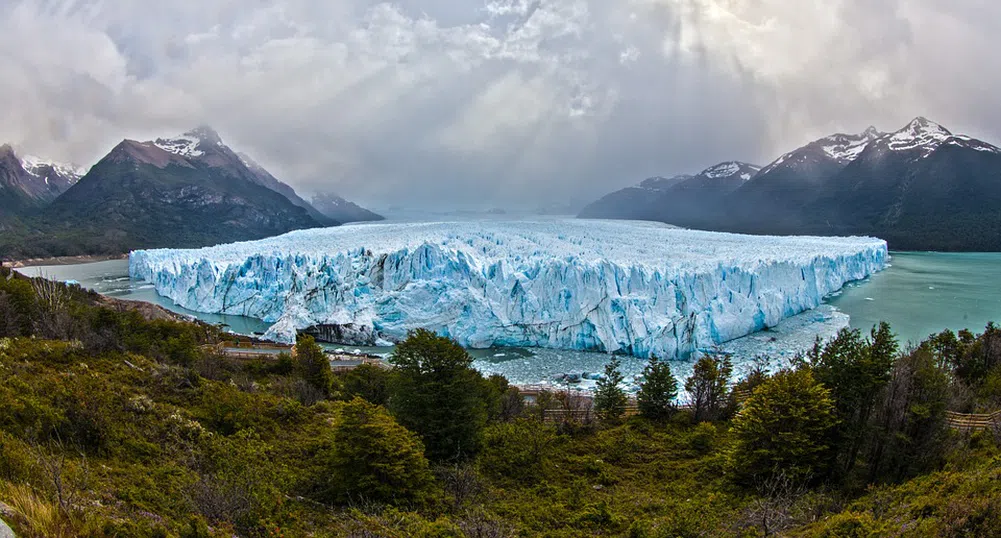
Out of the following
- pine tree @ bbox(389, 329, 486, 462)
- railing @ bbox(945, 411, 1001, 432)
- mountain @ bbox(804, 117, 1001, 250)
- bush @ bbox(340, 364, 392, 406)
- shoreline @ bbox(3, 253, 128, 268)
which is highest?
mountain @ bbox(804, 117, 1001, 250)

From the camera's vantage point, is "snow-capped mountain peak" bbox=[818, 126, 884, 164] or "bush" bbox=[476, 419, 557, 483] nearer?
"bush" bbox=[476, 419, 557, 483]

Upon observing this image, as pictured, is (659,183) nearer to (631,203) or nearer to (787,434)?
(631,203)

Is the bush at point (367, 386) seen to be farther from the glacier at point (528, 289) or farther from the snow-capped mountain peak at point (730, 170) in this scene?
the snow-capped mountain peak at point (730, 170)

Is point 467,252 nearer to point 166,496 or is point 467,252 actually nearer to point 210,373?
point 210,373

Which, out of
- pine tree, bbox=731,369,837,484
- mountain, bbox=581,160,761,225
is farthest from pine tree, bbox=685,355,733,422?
mountain, bbox=581,160,761,225

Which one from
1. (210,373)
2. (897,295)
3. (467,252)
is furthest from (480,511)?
(897,295)

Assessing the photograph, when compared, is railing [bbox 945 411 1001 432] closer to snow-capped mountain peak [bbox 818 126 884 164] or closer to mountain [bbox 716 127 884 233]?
mountain [bbox 716 127 884 233]
